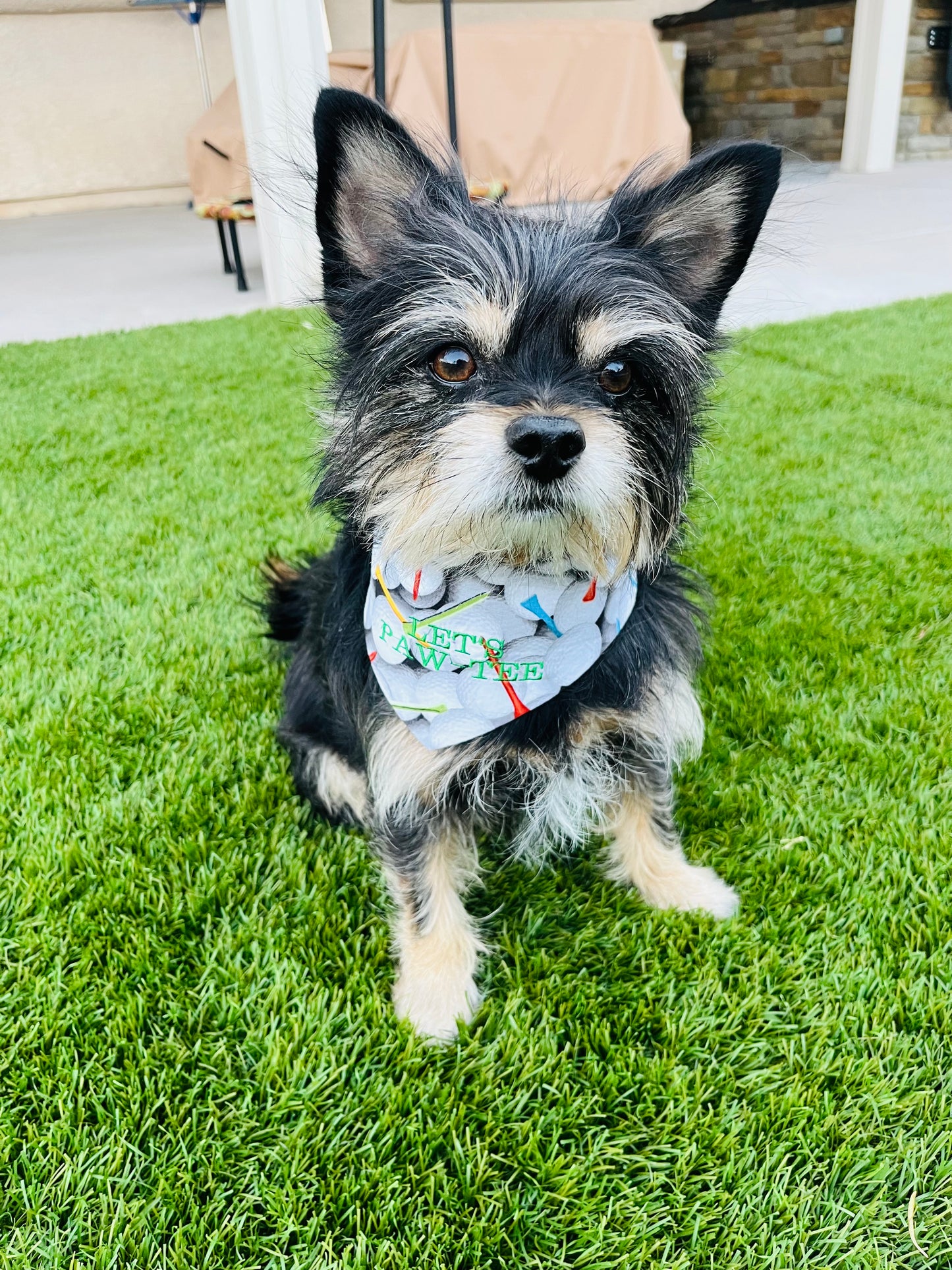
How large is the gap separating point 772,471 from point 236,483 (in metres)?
2.40

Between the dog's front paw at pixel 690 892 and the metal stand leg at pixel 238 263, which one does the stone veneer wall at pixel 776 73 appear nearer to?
the metal stand leg at pixel 238 263

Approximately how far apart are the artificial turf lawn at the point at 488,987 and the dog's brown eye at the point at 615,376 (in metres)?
0.59

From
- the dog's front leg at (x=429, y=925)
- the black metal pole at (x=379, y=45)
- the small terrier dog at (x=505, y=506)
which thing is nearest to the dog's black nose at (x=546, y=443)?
the small terrier dog at (x=505, y=506)

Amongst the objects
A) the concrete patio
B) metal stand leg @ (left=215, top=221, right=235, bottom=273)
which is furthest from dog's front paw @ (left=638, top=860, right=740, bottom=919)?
metal stand leg @ (left=215, top=221, right=235, bottom=273)

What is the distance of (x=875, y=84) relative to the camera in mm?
11562

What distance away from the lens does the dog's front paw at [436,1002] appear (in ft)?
5.48

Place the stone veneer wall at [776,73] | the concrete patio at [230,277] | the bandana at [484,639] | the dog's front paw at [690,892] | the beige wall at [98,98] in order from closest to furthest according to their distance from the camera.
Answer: the bandana at [484,639]
the dog's front paw at [690,892]
the concrete patio at [230,277]
the stone veneer wall at [776,73]
the beige wall at [98,98]

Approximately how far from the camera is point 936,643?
107 inches

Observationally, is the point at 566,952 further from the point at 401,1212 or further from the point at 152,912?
the point at 152,912

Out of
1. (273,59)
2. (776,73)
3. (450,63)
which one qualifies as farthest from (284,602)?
(776,73)

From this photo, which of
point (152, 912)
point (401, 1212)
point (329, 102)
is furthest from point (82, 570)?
point (401, 1212)

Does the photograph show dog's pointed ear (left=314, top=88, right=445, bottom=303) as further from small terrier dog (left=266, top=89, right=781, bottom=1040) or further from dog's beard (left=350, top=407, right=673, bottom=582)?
dog's beard (left=350, top=407, right=673, bottom=582)

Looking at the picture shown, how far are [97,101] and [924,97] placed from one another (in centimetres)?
1239

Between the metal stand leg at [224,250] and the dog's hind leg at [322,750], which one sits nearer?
the dog's hind leg at [322,750]
